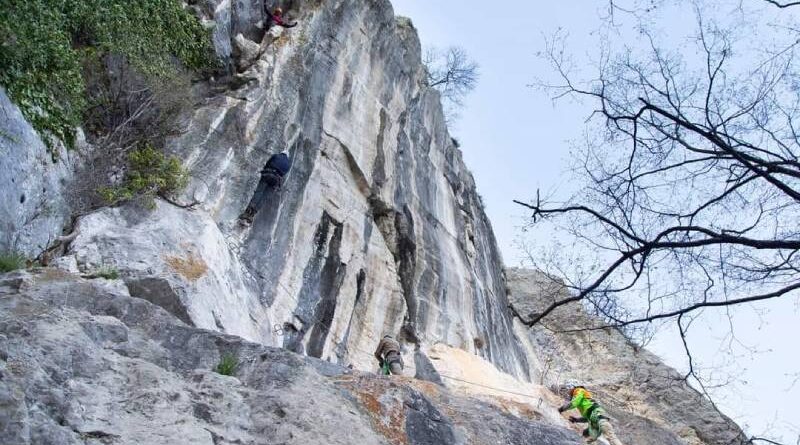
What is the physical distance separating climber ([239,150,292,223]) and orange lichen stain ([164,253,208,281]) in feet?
8.82

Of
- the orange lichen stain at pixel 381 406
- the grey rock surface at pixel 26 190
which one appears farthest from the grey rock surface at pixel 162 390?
the grey rock surface at pixel 26 190

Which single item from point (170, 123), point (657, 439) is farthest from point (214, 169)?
point (657, 439)

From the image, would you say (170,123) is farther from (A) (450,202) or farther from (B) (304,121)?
(A) (450,202)

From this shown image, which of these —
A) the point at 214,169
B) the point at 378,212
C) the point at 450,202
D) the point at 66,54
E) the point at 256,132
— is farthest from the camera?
the point at 450,202

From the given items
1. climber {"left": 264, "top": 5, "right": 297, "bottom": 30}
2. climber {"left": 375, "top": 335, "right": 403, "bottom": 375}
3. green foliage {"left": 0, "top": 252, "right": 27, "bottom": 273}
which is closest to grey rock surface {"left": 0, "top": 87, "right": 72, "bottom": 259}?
green foliage {"left": 0, "top": 252, "right": 27, "bottom": 273}

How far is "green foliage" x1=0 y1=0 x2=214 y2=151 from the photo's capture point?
1058 cm

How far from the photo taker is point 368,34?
18828 millimetres

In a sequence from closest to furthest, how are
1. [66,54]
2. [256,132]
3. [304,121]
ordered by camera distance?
[66,54]
[256,132]
[304,121]

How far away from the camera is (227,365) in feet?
23.2

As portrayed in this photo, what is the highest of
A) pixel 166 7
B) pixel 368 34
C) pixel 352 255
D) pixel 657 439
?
pixel 368 34

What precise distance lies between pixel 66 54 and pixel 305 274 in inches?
195

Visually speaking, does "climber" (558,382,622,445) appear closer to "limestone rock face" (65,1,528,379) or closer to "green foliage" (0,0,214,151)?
"limestone rock face" (65,1,528,379)

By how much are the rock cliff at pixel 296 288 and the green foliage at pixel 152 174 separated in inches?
14.5

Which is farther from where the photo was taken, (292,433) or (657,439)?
(657,439)
